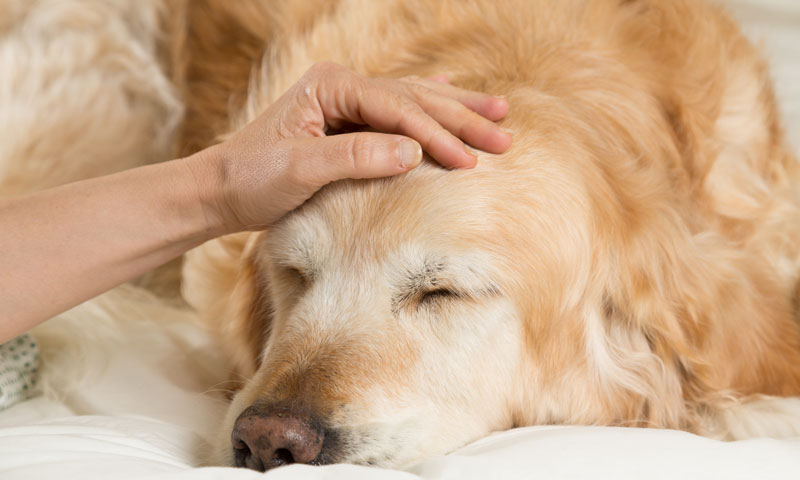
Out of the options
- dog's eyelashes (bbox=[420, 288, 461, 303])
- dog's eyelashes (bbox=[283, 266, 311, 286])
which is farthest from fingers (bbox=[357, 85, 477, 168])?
dog's eyelashes (bbox=[283, 266, 311, 286])

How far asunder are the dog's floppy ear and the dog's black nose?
69 cm

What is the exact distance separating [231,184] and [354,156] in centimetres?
28

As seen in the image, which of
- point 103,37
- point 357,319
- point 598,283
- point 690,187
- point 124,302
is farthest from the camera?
point 103,37

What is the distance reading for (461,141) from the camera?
1725 millimetres

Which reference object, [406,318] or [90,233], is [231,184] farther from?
[406,318]

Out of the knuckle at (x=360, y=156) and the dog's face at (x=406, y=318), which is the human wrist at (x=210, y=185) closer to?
the dog's face at (x=406, y=318)

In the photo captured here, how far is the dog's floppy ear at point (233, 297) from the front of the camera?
2.20 meters

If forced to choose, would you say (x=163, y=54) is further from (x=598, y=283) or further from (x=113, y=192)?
(x=598, y=283)

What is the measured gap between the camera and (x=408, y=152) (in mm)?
1659

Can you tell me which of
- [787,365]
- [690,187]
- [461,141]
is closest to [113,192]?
[461,141]

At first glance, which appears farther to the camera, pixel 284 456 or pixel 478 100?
pixel 478 100

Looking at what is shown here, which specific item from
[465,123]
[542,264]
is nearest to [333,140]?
[465,123]

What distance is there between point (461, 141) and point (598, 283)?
45 cm

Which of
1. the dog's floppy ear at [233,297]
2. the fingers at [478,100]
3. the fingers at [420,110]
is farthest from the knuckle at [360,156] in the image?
the dog's floppy ear at [233,297]
